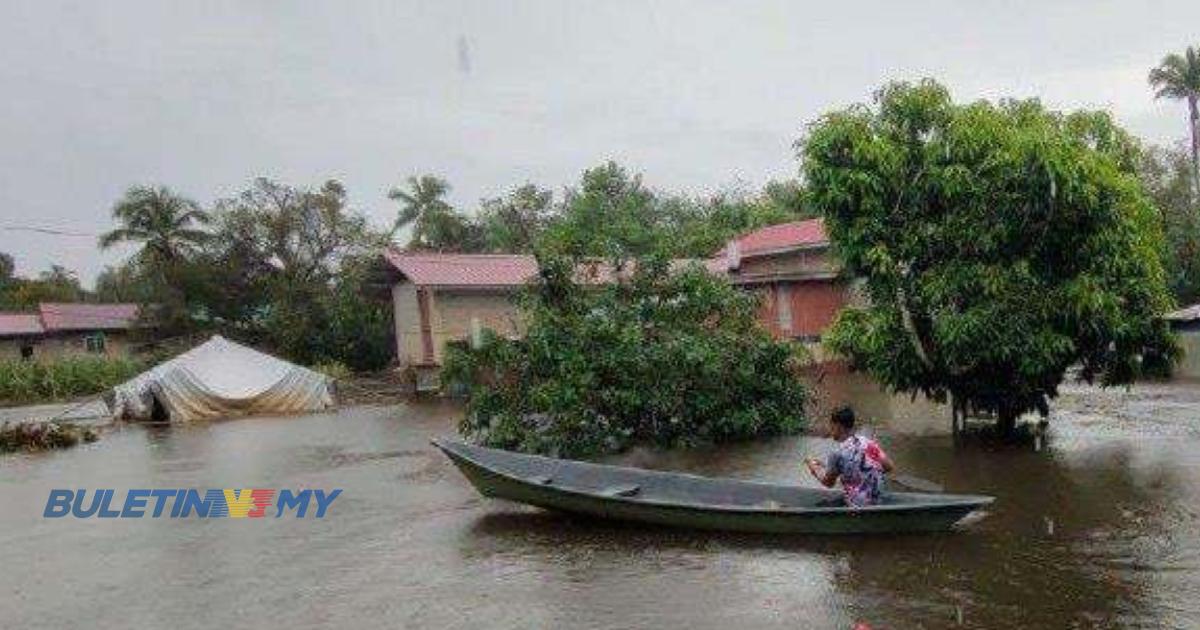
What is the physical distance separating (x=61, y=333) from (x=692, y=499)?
156 ft

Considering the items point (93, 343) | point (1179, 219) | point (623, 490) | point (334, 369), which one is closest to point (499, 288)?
point (334, 369)

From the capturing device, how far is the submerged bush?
15.0m

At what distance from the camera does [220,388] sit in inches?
1082

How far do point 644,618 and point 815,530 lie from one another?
243 centimetres

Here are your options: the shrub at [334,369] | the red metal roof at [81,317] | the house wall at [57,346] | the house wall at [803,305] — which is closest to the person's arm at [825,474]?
the house wall at [803,305]

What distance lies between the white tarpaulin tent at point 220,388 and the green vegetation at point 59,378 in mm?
10673

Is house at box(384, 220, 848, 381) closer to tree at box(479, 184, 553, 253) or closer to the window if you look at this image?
tree at box(479, 184, 553, 253)

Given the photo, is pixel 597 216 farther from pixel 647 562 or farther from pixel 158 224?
pixel 647 562

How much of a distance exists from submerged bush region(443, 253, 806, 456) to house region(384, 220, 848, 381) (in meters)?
13.6

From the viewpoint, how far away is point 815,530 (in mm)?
9055

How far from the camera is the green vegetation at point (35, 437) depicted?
70.8 feet

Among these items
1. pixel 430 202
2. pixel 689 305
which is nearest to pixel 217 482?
pixel 689 305

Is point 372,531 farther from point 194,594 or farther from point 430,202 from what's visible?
point 430,202

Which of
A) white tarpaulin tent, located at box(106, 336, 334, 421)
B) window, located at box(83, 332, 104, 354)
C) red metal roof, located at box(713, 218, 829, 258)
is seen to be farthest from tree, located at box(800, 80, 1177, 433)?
window, located at box(83, 332, 104, 354)
